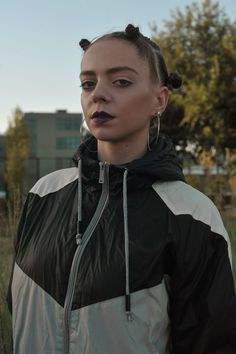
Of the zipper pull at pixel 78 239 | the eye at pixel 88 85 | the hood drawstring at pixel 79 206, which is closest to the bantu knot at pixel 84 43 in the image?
the eye at pixel 88 85

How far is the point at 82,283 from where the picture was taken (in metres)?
1.47

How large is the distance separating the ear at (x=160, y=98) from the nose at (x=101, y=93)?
178 millimetres

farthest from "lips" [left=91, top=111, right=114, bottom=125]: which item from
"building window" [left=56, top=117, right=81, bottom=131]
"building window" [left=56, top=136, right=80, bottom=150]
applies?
"building window" [left=56, top=117, right=81, bottom=131]

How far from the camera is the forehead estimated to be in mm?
1562

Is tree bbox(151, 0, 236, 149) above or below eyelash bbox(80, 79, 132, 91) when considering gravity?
above

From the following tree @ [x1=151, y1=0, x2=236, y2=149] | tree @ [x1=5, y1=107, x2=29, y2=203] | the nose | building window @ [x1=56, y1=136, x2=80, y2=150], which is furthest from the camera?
building window @ [x1=56, y1=136, x2=80, y2=150]

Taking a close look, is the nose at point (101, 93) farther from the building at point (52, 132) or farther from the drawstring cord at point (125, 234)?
the building at point (52, 132)

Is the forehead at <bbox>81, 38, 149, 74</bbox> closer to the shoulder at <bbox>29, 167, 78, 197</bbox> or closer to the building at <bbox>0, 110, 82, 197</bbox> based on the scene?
the shoulder at <bbox>29, 167, 78, 197</bbox>

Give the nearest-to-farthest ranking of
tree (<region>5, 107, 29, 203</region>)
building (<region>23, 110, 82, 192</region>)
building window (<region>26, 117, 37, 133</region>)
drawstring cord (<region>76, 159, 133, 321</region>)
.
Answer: drawstring cord (<region>76, 159, 133, 321</region>) < tree (<region>5, 107, 29, 203</region>) < building window (<region>26, 117, 37, 133</region>) < building (<region>23, 110, 82, 192</region>)

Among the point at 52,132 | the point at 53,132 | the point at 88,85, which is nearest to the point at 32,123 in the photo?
the point at 52,132

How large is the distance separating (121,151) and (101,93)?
0.19 metres

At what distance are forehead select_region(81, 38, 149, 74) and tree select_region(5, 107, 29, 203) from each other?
24478mm

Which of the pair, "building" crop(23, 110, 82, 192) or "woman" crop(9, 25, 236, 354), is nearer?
"woman" crop(9, 25, 236, 354)

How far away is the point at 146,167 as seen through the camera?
155 centimetres
